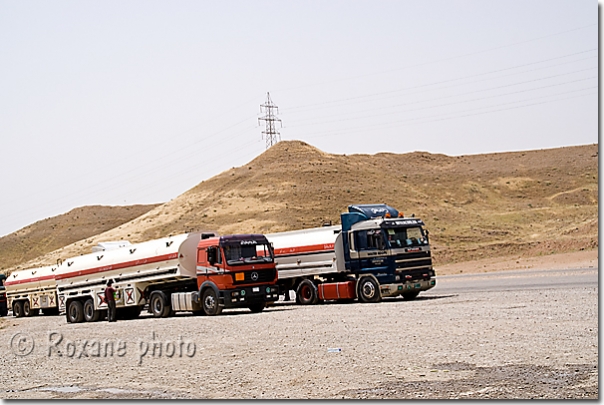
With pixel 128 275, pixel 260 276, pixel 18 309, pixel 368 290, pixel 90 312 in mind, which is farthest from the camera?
pixel 18 309

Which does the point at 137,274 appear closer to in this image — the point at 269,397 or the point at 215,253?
the point at 215,253

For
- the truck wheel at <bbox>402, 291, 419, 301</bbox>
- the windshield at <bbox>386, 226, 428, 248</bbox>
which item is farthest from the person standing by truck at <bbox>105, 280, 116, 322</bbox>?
the truck wheel at <bbox>402, 291, 419, 301</bbox>

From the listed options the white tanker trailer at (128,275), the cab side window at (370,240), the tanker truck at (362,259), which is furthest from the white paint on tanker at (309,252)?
the white tanker trailer at (128,275)

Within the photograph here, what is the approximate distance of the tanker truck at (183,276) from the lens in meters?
28.5

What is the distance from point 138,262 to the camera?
31609 millimetres

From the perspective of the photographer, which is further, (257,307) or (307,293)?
Answer: (307,293)

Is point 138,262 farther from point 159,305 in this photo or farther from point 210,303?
point 210,303

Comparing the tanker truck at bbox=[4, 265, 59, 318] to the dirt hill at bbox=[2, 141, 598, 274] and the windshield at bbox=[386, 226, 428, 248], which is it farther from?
the dirt hill at bbox=[2, 141, 598, 274]

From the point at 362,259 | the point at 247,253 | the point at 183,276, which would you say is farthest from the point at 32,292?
the point at 362,259

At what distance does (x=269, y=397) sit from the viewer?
11.0 meters

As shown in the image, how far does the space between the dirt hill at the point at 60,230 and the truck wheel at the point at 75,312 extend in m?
105

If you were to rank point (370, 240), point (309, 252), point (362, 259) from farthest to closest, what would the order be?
point (309, 252) → point (362, 259) → point (370, 240)

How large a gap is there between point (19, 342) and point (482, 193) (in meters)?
102

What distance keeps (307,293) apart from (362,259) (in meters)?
3.14
